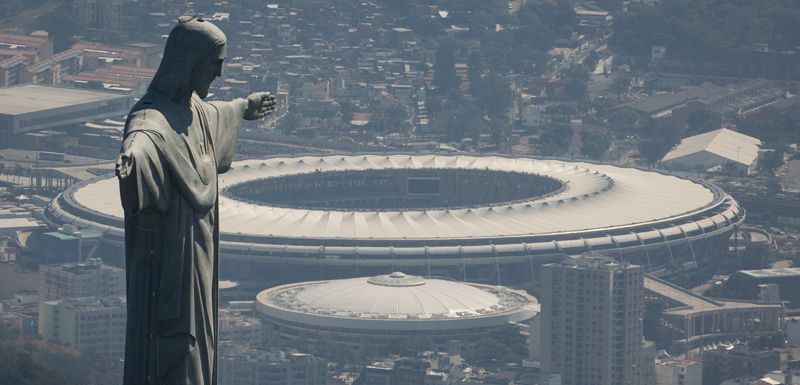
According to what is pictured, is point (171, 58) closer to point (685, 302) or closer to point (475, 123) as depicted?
point (685, 302)

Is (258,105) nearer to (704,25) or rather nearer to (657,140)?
(657,140)

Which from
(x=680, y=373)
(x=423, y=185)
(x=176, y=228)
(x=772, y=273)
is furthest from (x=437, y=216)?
(x=176, y=228)

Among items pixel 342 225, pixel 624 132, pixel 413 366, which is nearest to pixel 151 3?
pixel 624 132

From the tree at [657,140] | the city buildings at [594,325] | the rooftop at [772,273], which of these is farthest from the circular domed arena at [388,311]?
the tree at [657,140]

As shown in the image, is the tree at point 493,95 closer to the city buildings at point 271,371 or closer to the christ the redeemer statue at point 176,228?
the city buildings at point 271,371

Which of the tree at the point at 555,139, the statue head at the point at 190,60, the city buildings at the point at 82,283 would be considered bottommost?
the tree at the point at 555,139
